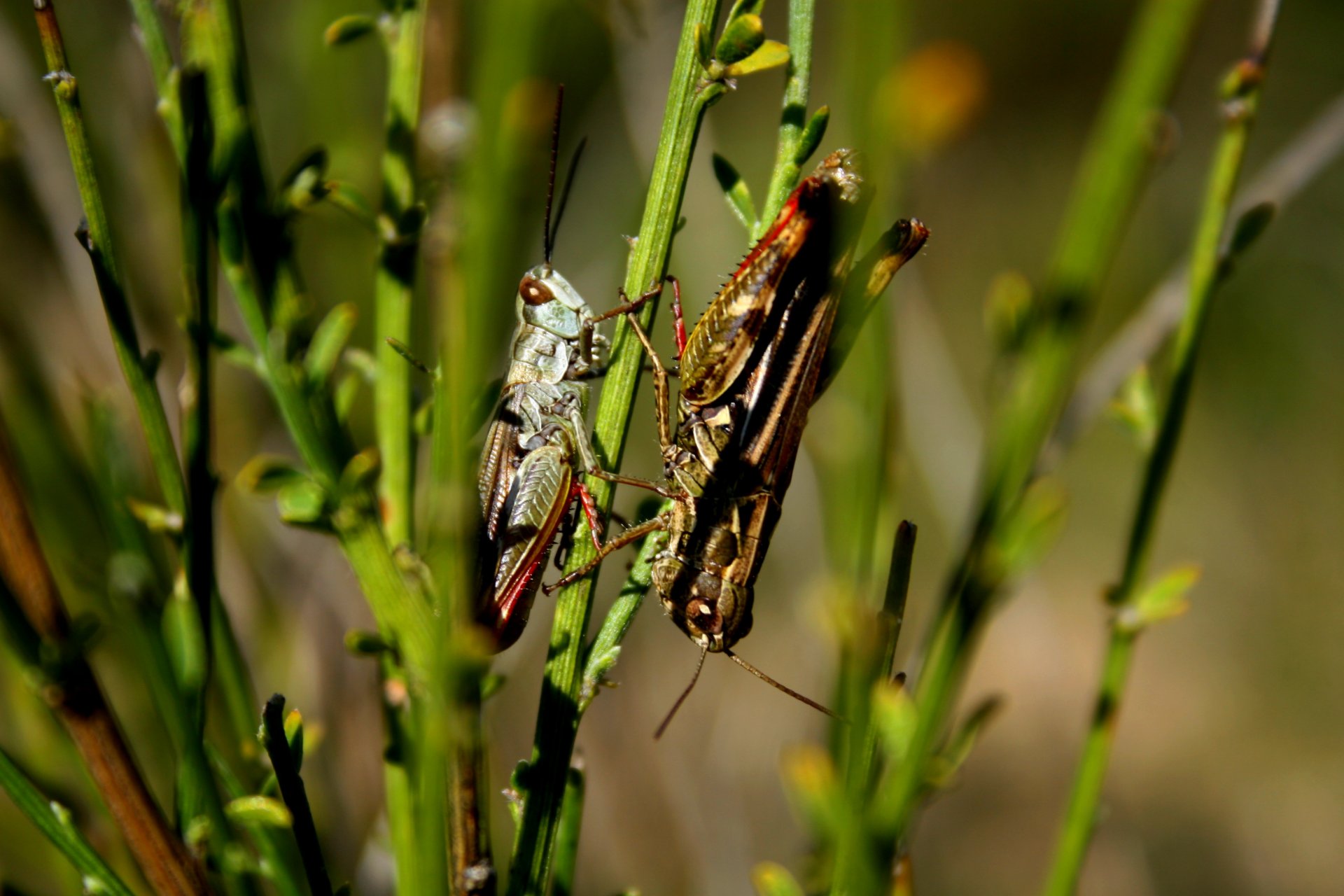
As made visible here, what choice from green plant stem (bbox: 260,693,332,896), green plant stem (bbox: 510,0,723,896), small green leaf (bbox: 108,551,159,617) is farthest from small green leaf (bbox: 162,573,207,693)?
green plant stem (bbox: 510,0,723,896)

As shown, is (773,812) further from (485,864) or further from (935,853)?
(485,864)

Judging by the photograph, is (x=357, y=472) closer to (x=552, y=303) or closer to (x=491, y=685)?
(x=491, y=685)

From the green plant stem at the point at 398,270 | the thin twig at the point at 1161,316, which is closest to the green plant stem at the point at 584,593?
the green plant stem at the point at 398,270

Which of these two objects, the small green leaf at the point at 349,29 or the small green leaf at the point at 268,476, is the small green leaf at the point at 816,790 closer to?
the small green leaf at the point at 268,476

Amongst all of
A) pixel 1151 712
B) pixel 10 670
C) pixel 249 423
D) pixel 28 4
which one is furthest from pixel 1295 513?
pixel 28 4

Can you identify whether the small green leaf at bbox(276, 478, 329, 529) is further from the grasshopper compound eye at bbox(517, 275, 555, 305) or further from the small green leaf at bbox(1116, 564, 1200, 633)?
the small green leaf at bbox(1116, 564, 1200, 633)

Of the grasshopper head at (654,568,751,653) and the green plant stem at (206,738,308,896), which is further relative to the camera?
the grasshopper head at (654,568,751,653)
